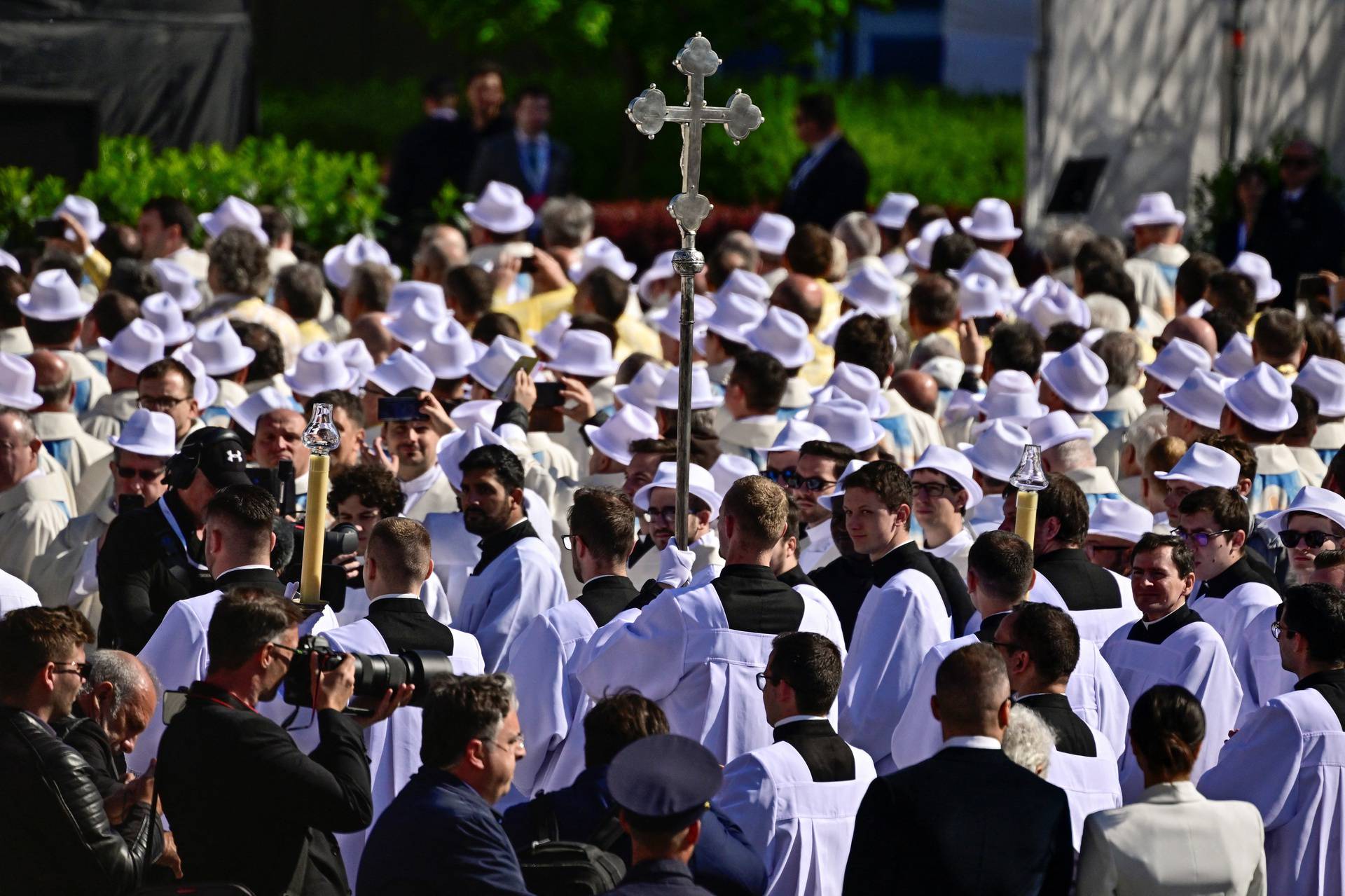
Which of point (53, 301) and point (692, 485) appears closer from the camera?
point (692, 485)

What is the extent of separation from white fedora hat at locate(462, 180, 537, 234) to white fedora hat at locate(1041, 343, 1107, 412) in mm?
4886

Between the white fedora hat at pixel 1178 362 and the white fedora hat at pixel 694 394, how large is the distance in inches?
84.3

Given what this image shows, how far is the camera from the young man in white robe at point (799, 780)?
6.04 meters

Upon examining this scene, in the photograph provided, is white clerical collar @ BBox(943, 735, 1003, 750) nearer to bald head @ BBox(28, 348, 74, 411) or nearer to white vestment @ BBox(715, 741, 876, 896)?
white vestment @ BBox(715, 741, 876, 896)

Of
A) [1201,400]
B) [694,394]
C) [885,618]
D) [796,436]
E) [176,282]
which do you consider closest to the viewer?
[885,618]

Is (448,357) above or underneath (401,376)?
underneath

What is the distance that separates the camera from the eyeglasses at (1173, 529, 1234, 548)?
24.9 feet

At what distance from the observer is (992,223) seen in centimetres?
1459

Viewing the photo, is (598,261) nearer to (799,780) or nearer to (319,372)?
(319,372)

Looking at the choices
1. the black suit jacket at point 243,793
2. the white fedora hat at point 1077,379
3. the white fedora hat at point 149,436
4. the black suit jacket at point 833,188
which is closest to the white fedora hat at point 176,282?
the white fedora hat at point 149,436

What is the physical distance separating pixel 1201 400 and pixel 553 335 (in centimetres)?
363

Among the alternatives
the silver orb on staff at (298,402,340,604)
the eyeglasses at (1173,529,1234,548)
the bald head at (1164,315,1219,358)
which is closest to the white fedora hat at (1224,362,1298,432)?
the eyeglasses at (1173,529,1234,548)

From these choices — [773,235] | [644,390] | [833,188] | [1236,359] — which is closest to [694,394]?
[644,390]

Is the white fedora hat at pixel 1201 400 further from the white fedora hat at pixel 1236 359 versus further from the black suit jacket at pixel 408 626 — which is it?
the black suit jacket at pixel 408 626
